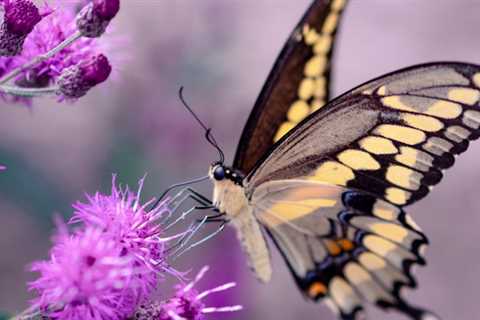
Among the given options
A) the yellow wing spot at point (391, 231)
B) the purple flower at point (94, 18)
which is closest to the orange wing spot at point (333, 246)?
the yellow wing spot at point (391, 231)

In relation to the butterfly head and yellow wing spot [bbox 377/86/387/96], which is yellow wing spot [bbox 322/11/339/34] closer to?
yellow wing spot [bbox 377/86/387/96]

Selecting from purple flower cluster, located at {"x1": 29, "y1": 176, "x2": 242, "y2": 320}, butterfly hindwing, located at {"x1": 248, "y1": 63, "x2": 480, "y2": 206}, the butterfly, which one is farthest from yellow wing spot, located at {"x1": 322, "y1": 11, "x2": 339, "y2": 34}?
purple flower cluster, located at {"x1": 29, "y1": 176, "x2": 242, "y2": 320}

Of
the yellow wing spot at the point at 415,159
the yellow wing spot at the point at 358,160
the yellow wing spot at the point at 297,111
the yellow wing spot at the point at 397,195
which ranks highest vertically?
the yellow wing spot at the point at 297,111

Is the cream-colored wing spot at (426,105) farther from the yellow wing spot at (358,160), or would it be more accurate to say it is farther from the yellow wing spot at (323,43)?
the yellow wing spot at (323,43)

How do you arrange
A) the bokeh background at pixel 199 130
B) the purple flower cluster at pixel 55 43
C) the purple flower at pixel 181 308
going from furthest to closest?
the bokeh background at pixel 199 130 → the purple flower cluster at pixel 55 43 → the purple flower at pixel 181 308

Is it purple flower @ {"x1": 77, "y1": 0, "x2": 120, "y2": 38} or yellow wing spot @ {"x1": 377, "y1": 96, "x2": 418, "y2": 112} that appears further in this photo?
yellow wing spot @ {"x1": 377, "y1": 96, "x2": 418, "y2": 112}

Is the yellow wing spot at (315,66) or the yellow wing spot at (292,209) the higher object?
the yellow wing spot at (315,66)

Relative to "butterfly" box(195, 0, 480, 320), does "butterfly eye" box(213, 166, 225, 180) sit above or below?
above
